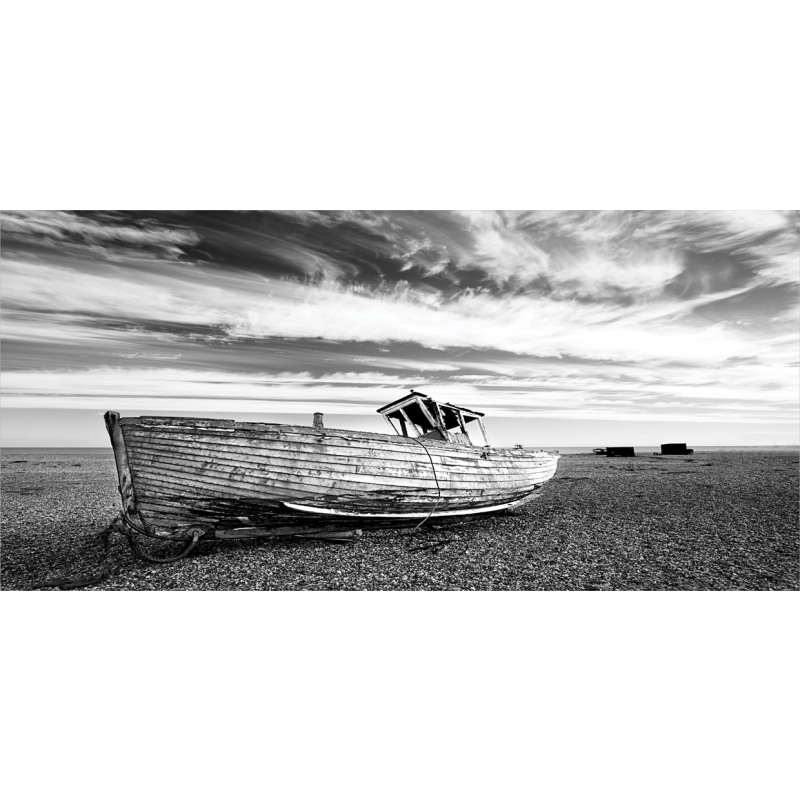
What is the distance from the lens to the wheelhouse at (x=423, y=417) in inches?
437

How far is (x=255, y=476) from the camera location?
729 cm

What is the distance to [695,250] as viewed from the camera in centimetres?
935

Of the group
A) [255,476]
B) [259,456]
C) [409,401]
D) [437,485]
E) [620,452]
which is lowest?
[620,452]

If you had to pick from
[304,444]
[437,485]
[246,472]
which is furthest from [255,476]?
[437,485]

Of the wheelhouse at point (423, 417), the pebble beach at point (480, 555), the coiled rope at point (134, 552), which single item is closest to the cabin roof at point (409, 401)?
the wheelhouse at point (423, 417)

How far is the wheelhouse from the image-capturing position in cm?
1109

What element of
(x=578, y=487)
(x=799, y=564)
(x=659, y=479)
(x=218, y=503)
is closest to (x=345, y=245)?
(x=218, y=503)

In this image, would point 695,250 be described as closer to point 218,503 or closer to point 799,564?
point 799,564

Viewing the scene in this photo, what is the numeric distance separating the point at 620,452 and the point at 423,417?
35527 millimetres

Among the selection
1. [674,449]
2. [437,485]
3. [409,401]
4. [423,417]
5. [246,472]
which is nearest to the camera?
[246,472]

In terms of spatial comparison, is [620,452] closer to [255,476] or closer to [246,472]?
[255,476]

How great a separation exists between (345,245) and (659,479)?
57.6 ft

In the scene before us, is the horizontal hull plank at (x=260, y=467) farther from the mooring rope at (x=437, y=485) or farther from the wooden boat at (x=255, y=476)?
the mooring rope at (x=437, y=485)

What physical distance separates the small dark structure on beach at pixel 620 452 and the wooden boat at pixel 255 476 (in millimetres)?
36840
